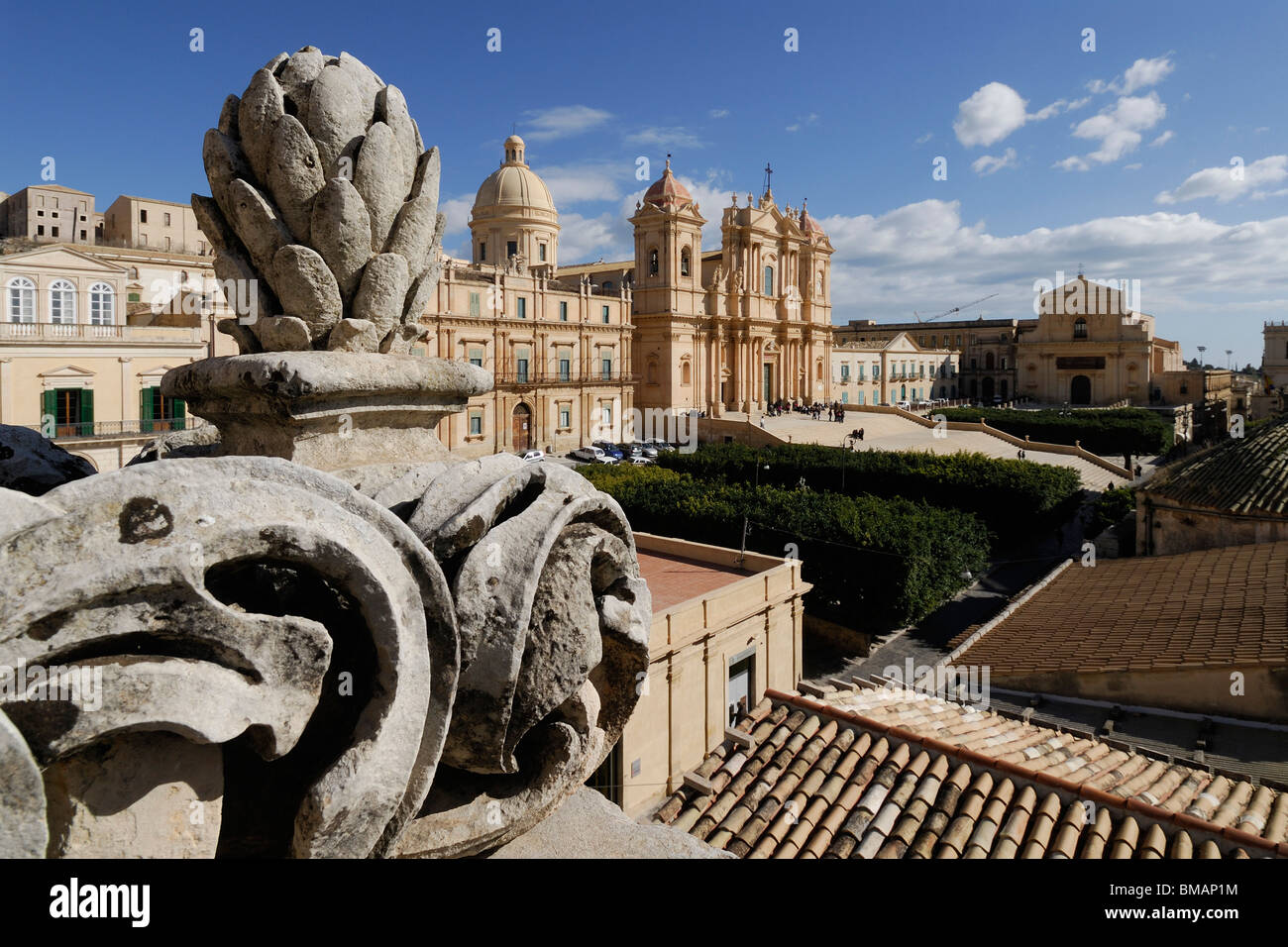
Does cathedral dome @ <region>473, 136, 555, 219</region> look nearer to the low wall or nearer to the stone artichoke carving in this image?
the low wall

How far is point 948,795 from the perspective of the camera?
24.9 feet

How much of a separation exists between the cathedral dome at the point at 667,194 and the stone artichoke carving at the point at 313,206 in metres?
47.1

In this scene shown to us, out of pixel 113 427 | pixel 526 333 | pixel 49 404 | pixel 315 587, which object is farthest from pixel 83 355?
pixel 315 587

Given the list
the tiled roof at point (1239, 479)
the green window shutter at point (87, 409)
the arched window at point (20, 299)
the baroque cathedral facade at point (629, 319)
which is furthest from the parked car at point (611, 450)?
the tiled roof at point (1239, 479)

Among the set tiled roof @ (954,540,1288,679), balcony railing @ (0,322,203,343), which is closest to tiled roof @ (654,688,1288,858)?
tiled roof @ (954,540,1288,679)

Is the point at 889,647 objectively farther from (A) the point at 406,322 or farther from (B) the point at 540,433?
(B) the point at 540,433

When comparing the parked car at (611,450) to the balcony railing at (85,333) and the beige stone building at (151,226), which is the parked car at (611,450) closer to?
the balcony railing at (85,333)

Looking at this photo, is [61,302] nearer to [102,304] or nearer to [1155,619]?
[102,304]

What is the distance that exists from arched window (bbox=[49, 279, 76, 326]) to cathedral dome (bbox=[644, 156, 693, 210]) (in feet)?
97.5

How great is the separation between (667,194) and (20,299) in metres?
31.8

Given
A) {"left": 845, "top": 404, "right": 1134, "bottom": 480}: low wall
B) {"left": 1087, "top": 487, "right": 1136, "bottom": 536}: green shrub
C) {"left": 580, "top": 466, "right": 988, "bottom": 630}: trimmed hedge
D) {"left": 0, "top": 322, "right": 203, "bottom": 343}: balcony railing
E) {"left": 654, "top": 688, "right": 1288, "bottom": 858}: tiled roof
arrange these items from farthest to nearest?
{"left": 845, "top": 404, "right": 1134, "bottom": 480}: low wall, {"left": 1087, "top": 487, "right": 1136, "bottom": 536}: green shrub, {"left": 0, "top": 322, "right": 203, "bottom": 343}: balcony railing, {"left": 580, "top": 466, "right": 988, "bottom": 630}: trimmed hedge, {"left": 654, "top": 688, "right": 1288, "bottom": 858}: tiled roof

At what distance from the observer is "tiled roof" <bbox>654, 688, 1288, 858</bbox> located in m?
6.61

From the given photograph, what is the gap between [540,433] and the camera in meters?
43.4

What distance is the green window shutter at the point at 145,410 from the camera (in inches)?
1151
